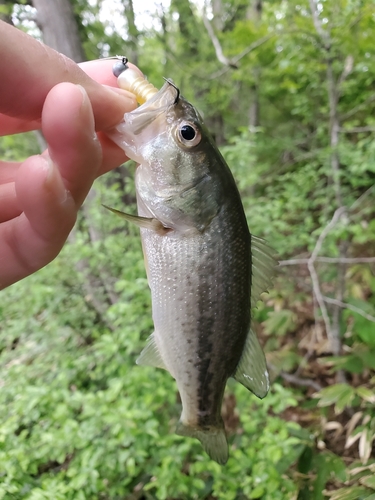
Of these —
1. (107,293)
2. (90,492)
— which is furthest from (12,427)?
(107,293)

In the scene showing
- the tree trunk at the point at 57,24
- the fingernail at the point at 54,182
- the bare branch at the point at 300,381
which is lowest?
the bare branch at the point at 300,381

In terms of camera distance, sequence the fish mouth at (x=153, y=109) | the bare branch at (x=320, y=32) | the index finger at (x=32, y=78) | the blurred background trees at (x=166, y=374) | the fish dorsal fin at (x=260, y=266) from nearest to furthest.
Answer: the index finger at (x=32, y=78), the fish mouth at (x=153, y=109), the fish dorsal fin at (x=260, y=266), the blurred background trees at (x=166, y=374), the bare branch at (x=320, y=32)

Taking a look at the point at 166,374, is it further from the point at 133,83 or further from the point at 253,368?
the point at 133,83

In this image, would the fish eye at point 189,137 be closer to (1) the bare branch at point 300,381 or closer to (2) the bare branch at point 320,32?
(2) the bare branch at point 320,32

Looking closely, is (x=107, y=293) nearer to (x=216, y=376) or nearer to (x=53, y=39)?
(x=216, y=376)

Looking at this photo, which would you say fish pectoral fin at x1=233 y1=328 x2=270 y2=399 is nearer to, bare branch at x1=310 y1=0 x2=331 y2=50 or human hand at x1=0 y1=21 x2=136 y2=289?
human hand at x1=0 y1=21 x2=136 y2=289

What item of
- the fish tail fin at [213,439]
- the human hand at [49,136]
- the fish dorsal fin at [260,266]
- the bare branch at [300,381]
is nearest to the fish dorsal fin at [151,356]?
the fish tail fin at [213,439]

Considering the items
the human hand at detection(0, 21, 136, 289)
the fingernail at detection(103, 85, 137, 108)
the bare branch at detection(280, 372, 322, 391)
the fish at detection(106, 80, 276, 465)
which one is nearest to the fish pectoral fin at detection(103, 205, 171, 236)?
the fish at detection(106, 80, 276, 465)
